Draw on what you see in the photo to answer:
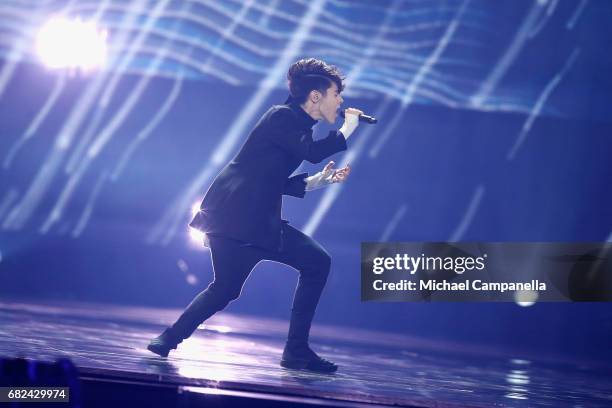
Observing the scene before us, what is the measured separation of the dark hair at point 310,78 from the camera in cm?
309

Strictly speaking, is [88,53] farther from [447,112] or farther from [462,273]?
[462,273]

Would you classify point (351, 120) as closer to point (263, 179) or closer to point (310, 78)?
point (310, 78)

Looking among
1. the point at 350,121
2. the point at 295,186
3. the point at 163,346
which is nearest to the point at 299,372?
the point at 163,346

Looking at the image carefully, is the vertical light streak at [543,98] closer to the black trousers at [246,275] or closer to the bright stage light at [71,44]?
the bright stage light at [71,44]

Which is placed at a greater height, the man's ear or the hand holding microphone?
the man's ear

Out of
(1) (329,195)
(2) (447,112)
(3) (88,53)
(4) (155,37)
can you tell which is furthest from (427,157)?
(3) (88,53)

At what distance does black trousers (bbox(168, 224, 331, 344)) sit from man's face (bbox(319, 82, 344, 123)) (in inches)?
18.6

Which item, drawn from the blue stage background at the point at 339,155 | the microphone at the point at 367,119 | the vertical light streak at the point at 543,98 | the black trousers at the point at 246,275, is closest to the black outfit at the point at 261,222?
the black trousers at the point at 246,275

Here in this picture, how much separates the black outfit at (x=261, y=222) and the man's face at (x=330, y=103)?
3.2 inches

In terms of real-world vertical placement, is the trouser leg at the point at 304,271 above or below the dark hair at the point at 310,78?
below

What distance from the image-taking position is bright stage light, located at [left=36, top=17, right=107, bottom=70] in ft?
20.1

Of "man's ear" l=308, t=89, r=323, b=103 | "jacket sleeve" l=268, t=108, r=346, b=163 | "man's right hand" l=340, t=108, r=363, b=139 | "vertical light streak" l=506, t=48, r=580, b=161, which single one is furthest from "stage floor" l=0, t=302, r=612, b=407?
"vertical light streak" l=506, t=48, r=580, b=161

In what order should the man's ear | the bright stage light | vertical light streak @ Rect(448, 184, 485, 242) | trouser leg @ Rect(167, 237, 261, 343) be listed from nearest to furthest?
trouser leg @ Rect(167, 237, 261, 343), the man's ear, the bright stage light, vertical light streak @ Rect(448, 184, 485, 242)

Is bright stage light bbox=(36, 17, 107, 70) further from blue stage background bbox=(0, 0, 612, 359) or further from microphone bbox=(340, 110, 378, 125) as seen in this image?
microphone bbox=(340, 110, 378, 125)
